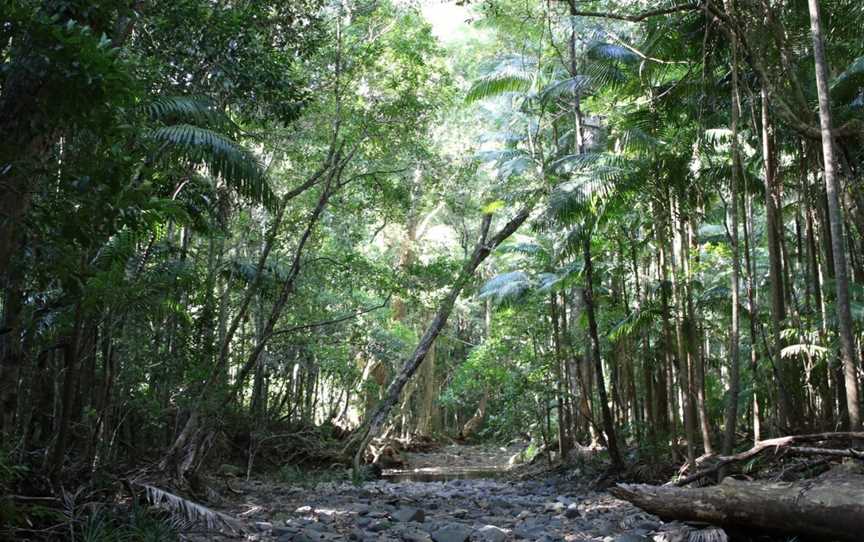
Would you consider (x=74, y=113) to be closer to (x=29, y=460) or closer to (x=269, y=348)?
(x=29, y=460)

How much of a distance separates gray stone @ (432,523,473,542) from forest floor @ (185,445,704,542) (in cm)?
1

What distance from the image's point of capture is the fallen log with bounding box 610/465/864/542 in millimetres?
5023

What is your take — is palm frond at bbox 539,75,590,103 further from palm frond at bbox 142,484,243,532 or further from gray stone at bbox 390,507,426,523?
palm frond at bbox 142,484,243,532

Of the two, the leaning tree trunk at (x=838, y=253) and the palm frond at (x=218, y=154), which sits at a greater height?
the palm frond at (x=218, y=154)

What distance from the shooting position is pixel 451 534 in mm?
6836

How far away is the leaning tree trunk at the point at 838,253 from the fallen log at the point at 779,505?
80cm

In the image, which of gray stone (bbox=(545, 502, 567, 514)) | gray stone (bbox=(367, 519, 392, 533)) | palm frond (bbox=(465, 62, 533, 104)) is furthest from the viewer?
palm frond (bbox=(465, 62, 533, 104))

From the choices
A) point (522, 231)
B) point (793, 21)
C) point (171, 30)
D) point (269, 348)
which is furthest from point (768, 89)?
point (522, 231)

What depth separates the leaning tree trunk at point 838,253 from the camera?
632cm

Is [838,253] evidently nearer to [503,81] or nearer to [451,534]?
[451,534]

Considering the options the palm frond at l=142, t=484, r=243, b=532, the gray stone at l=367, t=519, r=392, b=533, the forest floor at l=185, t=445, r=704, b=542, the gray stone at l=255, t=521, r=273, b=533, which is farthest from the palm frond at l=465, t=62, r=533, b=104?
the palm frond at l=142, t=484, r=243, b=532

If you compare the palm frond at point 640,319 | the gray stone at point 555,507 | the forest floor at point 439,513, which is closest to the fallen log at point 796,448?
the forest floor at point 439,513

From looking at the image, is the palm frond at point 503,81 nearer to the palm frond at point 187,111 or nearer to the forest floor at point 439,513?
the palm frond at point 187,111

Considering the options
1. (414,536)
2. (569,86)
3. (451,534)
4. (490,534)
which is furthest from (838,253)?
(569,86)
